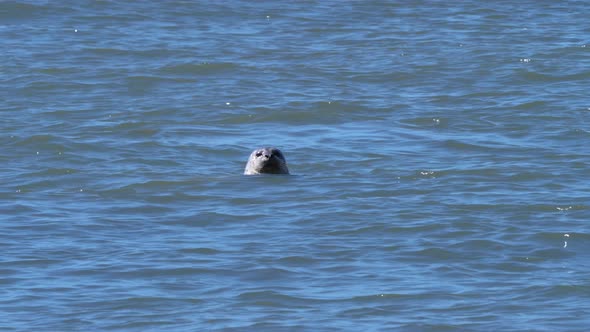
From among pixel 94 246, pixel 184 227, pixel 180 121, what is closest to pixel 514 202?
pixel 184 227

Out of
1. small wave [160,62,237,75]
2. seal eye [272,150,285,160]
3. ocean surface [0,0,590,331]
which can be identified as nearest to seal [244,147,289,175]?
seal eye [272,150,285,160]

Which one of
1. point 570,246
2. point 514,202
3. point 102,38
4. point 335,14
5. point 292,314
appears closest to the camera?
point 292,314

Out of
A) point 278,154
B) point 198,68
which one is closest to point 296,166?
point 278,154

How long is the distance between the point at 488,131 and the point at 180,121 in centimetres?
382

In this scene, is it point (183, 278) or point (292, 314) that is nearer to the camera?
point (292, 314)

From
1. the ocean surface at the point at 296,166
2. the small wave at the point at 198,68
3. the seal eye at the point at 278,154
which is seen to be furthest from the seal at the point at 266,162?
the small wave at the point at 198,68

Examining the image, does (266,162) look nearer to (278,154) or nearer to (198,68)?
(278,154)

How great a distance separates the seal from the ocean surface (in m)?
0.20

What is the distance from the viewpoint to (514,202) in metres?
12.9

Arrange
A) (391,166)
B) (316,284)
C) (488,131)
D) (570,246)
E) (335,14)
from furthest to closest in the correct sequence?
(335,14) < (488,131) < (391,166) < (570,246) < (316,284)

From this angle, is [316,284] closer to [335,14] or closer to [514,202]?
[514,202]

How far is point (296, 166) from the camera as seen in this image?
1524 centimetres

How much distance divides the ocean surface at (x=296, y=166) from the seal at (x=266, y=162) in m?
0.20

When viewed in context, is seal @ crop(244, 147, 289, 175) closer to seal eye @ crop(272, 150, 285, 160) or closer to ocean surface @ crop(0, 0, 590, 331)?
seal eye @ crop(272, 150, 285, 160)
